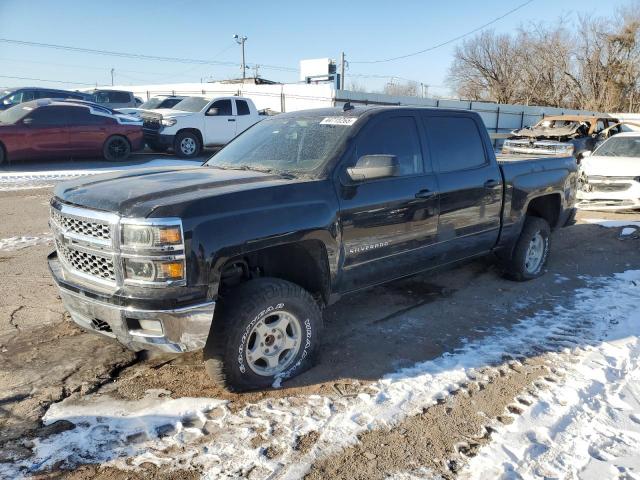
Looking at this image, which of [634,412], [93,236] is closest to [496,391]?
[634,412]

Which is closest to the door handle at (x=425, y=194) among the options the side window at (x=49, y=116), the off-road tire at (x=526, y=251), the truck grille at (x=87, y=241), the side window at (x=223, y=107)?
the off-road tire at (x=526, y=251)

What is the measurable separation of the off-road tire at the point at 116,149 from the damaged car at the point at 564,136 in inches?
420

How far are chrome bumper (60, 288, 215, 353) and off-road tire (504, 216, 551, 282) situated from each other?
3850 millimetres

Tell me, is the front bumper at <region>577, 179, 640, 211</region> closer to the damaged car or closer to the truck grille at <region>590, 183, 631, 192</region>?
the truck grille at <region>590, 183, 631, 192</region>

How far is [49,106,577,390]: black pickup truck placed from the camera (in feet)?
10.1

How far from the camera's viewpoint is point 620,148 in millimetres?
11023

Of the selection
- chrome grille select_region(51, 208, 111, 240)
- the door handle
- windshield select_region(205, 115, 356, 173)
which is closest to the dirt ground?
chrome grille select_region(51, 208, 111, 240)

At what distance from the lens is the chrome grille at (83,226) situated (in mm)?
3166

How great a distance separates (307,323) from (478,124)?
9.77 ft

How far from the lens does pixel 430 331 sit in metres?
4.57

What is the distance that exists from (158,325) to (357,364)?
5.10ft

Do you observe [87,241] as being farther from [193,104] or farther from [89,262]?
[193,104]

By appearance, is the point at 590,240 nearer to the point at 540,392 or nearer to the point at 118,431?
the point at 540,392

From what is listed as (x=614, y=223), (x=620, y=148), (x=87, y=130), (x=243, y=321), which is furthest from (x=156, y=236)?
(x=87, y=130)
